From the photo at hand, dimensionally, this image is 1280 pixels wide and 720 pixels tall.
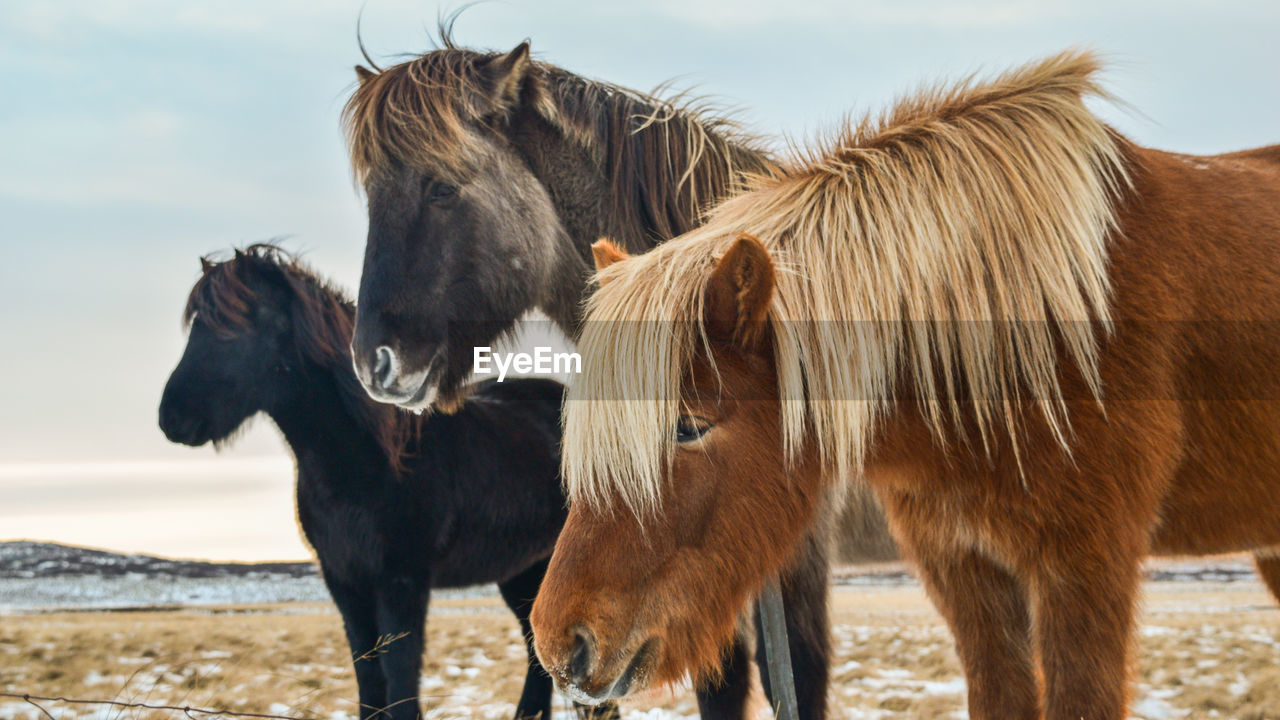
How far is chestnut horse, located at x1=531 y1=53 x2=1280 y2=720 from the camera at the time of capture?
6.61 feet

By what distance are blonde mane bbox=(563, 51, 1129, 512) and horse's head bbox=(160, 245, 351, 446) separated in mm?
3050

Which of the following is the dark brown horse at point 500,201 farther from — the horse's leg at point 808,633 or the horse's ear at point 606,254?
the horse's ear at point 606,254

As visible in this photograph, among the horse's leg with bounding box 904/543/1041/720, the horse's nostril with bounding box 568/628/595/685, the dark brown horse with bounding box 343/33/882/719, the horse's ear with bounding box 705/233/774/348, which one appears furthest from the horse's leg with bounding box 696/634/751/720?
the horse's ear with bounding box 705/233/774/348

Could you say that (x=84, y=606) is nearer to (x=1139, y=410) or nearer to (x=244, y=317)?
(x=244, y=317)

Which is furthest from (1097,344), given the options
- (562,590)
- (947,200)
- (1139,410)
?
(562,590)

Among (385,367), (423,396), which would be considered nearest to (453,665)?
(423,396)

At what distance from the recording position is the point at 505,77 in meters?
3.81

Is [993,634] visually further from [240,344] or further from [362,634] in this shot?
[240,344]

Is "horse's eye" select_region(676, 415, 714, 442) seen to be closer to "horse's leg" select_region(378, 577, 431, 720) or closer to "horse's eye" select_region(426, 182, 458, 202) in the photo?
"horse's eye" select_region(426, 182, 458, 202)

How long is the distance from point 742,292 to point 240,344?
3.68 m

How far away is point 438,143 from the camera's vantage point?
3713mm

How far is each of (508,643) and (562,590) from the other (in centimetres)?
650

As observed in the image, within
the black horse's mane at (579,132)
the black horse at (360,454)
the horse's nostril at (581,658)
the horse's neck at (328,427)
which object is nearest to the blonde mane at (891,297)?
the horse's nostril at (581,658)

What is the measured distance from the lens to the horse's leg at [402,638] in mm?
4168
